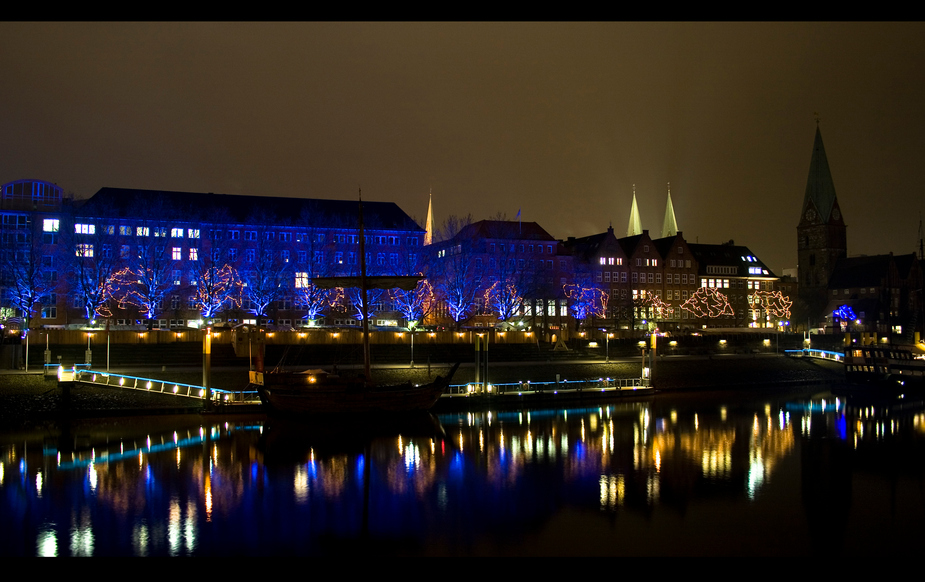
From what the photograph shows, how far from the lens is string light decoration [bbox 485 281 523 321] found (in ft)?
233

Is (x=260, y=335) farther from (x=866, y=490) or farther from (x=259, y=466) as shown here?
(x=866, y=490)

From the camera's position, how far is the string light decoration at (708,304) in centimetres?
9744

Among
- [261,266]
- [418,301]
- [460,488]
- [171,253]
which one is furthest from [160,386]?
[171,253]

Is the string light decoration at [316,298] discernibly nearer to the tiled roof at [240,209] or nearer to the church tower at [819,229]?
the tiled roof at [240,209]

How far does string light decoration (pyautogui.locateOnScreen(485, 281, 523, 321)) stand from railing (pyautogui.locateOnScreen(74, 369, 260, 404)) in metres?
34.3

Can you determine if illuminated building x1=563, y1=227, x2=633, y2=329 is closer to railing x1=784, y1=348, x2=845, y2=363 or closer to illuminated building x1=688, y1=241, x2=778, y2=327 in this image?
illuminated building x1=688, y1=241, x2=778, y2=327

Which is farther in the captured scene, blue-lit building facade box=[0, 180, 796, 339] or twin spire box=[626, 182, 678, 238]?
twin spire box=[626, 182, 678, 238]

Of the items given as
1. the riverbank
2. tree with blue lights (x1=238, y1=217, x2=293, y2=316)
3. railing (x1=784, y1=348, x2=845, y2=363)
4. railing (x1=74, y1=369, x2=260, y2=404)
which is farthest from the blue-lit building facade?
railing (x1=74, y1=369, x2=260, y2=404)

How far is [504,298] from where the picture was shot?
235 feet

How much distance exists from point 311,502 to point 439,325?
48.4m

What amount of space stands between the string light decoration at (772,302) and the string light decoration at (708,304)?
4745 millimetres

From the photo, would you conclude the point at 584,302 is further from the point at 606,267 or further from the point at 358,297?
the point at 358,297

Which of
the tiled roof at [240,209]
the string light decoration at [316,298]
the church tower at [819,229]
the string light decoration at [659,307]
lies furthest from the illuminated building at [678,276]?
the string light decoration at [316,298]
